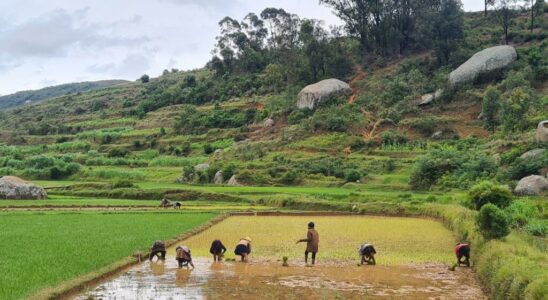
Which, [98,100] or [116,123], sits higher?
[98,100]

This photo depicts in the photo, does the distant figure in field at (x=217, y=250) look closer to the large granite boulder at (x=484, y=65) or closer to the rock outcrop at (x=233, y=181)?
the rock outcrop at (x=233, y=181)

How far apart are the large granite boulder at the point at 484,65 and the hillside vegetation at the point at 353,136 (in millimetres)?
1011

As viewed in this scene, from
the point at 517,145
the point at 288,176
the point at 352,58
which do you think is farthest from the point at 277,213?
the point at 352,58

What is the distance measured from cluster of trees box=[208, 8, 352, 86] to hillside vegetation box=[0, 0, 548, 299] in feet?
0.84

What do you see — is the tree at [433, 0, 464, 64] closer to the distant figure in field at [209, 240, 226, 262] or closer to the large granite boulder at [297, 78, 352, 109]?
the large granite boulder at [297, 78, 352, 109]

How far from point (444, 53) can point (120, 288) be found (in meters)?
59.6

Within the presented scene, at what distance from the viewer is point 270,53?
98562 millimetres

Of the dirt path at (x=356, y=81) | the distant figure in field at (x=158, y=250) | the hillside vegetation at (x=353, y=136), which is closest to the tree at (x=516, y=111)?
the hillside vegetation at (x=353, y=136)

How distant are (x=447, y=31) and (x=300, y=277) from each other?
58572 millimetres

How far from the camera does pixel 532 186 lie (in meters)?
30.7

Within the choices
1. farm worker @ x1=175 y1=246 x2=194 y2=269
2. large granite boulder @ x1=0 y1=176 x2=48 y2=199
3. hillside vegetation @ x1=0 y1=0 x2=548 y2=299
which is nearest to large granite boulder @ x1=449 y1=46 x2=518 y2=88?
hillside vegetation @ x1=0 y1=0 x2=548 y2=299

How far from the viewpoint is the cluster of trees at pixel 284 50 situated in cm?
7400

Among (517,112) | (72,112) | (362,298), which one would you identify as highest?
(72,112)

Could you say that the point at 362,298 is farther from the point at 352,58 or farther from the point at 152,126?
the point at 152,126
